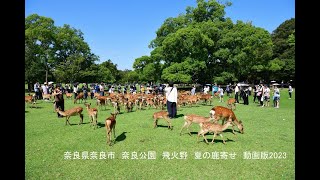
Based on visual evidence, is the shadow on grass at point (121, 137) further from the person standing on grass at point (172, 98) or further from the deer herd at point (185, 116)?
the person standing on grass at point (172, 98)

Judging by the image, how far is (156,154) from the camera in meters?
7.64

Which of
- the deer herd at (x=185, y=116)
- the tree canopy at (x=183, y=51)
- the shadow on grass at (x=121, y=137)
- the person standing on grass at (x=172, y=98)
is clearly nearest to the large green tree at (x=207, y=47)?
the tree canopy at (x=183, y=51)

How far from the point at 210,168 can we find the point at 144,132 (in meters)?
4.22

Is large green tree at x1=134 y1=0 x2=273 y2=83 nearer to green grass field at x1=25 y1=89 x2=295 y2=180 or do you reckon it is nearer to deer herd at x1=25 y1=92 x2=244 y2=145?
deer herd at x1=25 y1=92 x2=244 y2=145

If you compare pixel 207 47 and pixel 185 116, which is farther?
pixel 207 47

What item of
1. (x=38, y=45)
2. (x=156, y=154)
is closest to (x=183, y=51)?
(x=38, y=45)

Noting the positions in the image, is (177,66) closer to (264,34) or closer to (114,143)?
(264,34)

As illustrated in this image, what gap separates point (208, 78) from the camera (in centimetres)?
3925

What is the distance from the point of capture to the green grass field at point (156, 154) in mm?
6285

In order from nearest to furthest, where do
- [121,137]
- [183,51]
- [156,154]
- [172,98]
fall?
[156,154], [121,137], [172,98], [183,51]

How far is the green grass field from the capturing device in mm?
6285

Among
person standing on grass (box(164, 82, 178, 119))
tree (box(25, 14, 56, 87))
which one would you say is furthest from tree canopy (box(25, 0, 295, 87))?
person standing on grass (box(164, 82, 178, 119))

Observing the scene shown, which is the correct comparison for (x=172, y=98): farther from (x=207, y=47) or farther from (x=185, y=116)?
(x=207, y=47)
